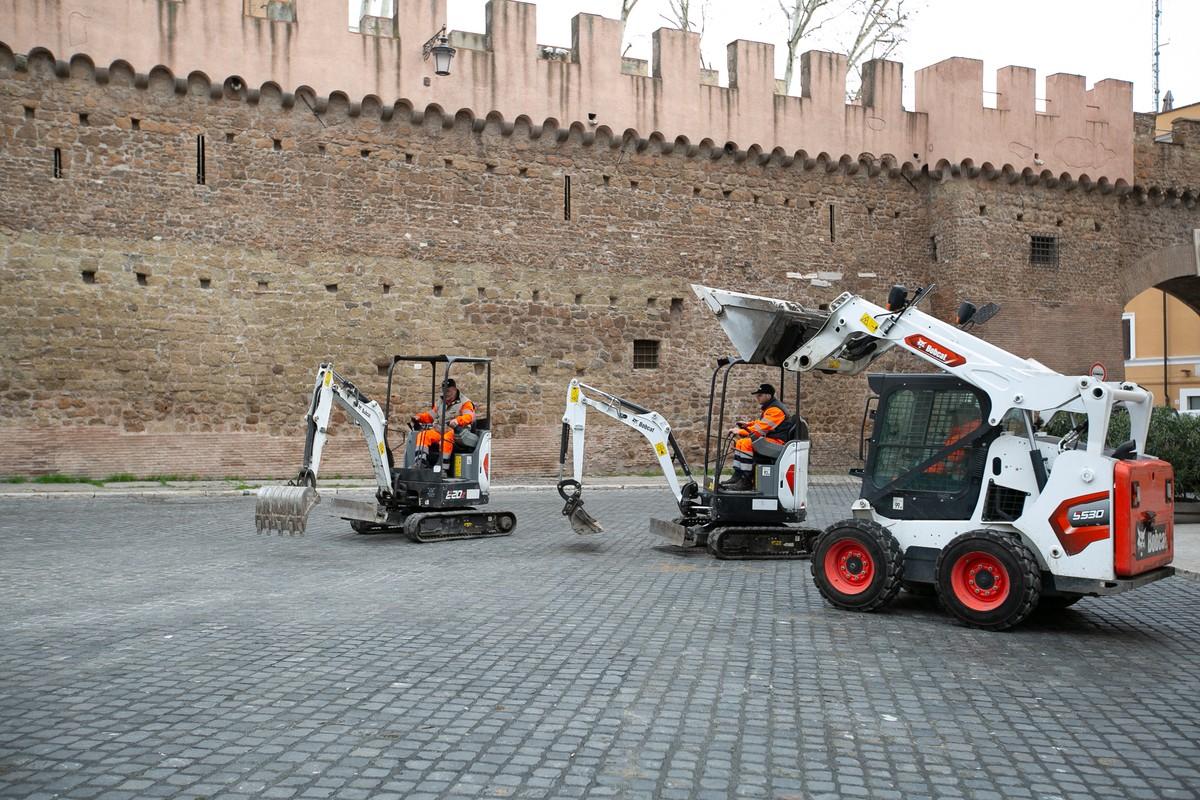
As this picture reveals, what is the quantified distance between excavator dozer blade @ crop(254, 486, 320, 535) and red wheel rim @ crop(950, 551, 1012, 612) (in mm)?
6355

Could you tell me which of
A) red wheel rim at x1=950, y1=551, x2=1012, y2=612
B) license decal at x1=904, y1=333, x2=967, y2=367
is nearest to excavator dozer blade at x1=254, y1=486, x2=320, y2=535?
license decal at x1=904, y1=333, x2=967, y2=367

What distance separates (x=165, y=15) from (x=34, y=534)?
32.9 ft

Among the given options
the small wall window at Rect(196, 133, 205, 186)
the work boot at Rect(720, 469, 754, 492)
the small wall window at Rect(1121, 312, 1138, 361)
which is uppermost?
the small wall window at Rect(196, 133, 205, 186)

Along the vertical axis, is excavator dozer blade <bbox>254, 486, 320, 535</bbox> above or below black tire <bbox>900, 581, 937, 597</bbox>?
above

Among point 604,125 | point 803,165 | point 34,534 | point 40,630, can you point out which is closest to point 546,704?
point 40,630

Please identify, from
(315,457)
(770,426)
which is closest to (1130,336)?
(770,426)

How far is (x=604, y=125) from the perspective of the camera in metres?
21.9

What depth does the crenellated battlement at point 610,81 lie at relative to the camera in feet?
61.3

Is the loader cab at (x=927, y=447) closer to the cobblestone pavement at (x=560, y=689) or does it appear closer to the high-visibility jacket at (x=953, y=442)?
the high-visibility jacket at (x=953, y=442)

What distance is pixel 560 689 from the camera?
236 inches

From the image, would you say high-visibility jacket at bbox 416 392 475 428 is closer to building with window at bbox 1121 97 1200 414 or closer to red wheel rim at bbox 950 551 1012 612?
red wheel rim at bbox 950 551 1012 612

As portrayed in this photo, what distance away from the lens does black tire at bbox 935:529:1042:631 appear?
761 centimetres

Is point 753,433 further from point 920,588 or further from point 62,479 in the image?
point 62,479

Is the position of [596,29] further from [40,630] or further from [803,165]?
[40,630]
